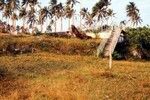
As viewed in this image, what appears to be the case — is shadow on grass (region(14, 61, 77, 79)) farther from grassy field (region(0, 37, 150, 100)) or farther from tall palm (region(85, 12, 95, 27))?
tall palm (region(85, 12, 95, 27))

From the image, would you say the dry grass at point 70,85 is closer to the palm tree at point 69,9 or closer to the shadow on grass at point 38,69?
the shadow on grass at point 38,69

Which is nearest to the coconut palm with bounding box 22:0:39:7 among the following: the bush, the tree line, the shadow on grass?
the tree line

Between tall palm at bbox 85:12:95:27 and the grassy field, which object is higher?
tall palm at bbox 85:12:95:27

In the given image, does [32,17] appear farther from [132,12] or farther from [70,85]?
[70,85]

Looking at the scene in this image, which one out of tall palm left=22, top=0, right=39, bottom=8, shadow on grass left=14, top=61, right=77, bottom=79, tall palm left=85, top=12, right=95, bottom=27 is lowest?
shadow on grass left=14, top=61, right=77, bottom=79

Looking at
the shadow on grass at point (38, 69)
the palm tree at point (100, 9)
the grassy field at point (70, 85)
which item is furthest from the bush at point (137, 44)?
the palm tree at point (100, 9)

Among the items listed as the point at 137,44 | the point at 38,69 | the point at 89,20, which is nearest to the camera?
the point at 38,69

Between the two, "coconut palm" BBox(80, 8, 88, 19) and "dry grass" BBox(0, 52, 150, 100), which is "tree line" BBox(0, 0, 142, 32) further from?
"dry grass" BBox(0, 52, 150, 100)

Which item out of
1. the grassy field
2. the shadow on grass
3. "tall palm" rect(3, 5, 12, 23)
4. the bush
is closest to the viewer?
the grassy field

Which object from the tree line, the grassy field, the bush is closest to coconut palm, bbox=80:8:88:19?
the tree line

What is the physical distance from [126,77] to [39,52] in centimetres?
2034

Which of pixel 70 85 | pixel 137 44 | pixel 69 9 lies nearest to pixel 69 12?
pixel 69 9

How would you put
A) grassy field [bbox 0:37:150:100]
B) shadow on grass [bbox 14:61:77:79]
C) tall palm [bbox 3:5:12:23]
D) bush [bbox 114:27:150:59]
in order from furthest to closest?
tall palm [bbox 3:5:12:23] → bush [bbox 114:27:150:59] → shadow on grass [bbox 14:61:77:79] → grassy field [bbox 0:37:150:100]

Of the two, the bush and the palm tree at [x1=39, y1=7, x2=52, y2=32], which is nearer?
the bush
